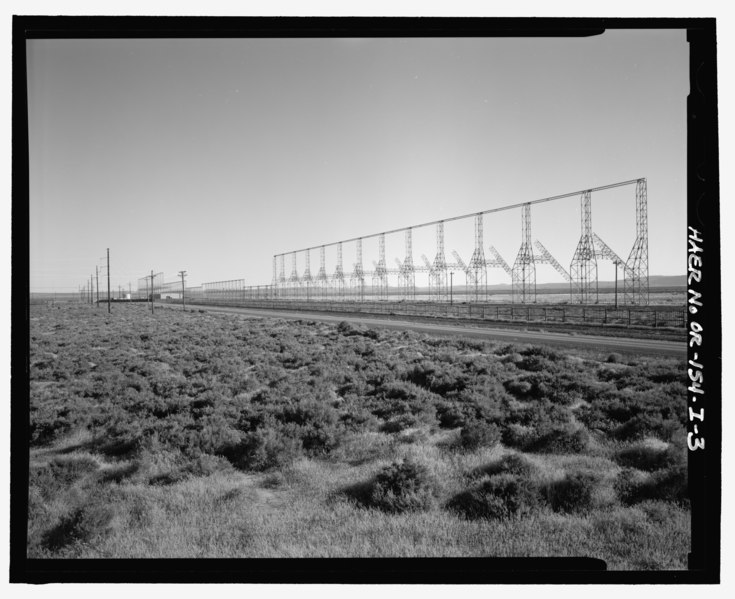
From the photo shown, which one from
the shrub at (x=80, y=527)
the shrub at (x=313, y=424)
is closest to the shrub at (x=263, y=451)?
the shrub at (x=313, y=424)

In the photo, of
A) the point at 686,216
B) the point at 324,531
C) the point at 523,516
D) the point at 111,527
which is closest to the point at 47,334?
the point at 111,527

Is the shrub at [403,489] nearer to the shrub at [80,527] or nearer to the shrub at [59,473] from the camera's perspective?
the shrub at [80,527]

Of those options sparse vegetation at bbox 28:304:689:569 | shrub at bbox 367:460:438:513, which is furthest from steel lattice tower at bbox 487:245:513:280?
shrub at bbox 367:460:438:513

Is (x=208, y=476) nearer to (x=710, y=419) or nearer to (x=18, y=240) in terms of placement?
(x=18, y=240)

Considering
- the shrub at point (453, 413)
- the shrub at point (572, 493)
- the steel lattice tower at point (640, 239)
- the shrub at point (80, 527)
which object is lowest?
the shrub at point (80, 527)

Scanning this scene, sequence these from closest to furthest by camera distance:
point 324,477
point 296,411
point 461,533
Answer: point 461,533 → point 324,477 → point 296,411

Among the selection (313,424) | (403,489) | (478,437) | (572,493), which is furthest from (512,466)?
(313,424)
